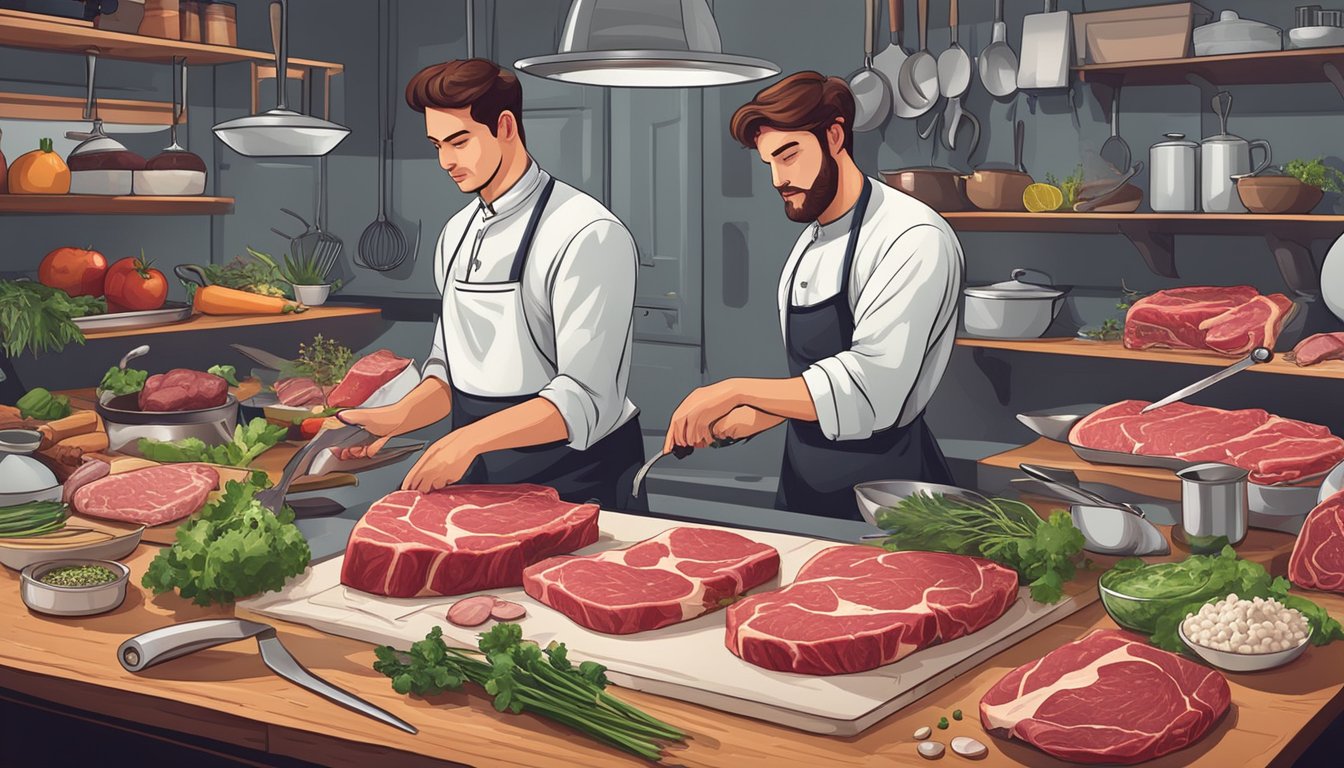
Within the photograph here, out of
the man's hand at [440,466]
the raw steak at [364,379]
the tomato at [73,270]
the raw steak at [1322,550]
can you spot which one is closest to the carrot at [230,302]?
the tomato at [73,270]

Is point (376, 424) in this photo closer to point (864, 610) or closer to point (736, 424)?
point (736, 424)

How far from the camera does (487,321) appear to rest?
2.31 m

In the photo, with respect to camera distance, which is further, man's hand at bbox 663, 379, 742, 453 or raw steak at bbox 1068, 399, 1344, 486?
raw steak at bbox 1068, 399, 1344, 486

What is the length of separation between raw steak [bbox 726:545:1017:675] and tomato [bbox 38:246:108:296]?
8.50 ft

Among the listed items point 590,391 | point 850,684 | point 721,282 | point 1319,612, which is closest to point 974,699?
point 850,684

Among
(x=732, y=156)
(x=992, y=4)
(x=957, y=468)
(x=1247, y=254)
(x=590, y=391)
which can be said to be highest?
(x=992, y=4)

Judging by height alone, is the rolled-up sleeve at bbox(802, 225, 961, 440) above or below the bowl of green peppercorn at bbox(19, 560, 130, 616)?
A: above

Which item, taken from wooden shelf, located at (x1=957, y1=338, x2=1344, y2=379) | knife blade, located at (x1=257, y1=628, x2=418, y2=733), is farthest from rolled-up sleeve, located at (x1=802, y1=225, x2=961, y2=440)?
knife blade, located at (x1=257, y1=628, x2=418, y2=733)

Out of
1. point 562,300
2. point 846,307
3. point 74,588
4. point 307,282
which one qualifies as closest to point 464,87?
point 562,300

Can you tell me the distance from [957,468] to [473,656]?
95.4 inches

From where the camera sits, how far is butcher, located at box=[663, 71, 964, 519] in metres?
2.28

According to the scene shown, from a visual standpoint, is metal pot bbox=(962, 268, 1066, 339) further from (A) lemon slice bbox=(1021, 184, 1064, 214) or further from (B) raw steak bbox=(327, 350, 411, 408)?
(B) raw steak bbox=(327, 350, 411, 408)

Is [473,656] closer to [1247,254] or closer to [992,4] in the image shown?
[1247,254]

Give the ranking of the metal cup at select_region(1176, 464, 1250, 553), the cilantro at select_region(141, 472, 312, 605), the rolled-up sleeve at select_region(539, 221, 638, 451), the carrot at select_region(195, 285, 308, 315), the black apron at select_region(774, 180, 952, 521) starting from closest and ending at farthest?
the cilantro at select_region(141, 472, 312, 605), the metal cup at select_region(1176, 464, 1250, 553), the rolled-up sleeve at select_region(539, 221, 638, 451), the black apron at select_region(774, 180, 952, 521), the carrot at select_region(195, 285, 308, 315)
